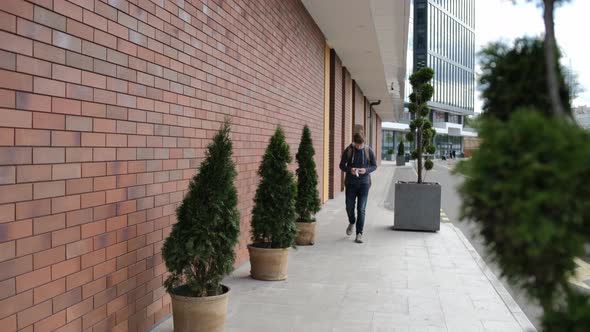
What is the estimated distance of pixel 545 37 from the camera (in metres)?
1.83

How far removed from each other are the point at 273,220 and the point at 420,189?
446cm

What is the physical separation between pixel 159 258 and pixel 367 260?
3.66 m

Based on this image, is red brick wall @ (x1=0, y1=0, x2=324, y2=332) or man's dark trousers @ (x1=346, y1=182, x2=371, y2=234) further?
man's dark trousers @ (x1=346, y1=182, x2=371, y2=234)

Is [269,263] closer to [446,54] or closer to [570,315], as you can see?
[570,315]

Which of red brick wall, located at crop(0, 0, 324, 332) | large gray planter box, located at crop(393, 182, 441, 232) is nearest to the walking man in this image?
large gray planter box, located at crop(393, 182, 441, 232)

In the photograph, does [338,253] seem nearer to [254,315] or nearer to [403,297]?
[403,297]

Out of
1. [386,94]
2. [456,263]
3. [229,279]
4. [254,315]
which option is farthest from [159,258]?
[386,94]

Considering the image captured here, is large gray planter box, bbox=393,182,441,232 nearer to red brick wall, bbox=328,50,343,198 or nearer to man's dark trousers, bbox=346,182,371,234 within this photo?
man's dark trousers, bbox=346,182,371,234

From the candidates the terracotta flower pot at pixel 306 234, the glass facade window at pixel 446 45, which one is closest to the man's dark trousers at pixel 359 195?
the terracotta flower pot at pixel 306 234

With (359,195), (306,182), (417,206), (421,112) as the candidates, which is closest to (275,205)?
(306,182)

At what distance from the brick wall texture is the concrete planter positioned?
368mm

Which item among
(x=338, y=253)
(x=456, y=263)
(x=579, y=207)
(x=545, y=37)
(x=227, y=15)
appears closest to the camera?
(x=579, y=207)

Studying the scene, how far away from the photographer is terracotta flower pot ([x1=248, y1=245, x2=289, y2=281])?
19.6ft

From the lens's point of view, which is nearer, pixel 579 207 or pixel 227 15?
pixel 579 207
